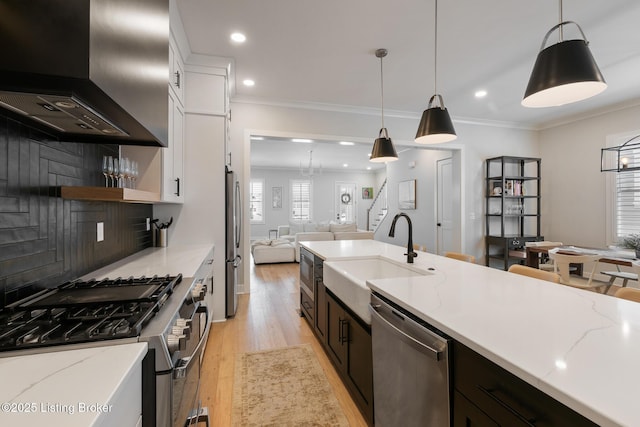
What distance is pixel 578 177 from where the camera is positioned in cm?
511

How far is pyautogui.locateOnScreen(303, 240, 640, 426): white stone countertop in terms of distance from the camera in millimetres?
615

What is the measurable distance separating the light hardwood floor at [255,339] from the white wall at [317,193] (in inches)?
241

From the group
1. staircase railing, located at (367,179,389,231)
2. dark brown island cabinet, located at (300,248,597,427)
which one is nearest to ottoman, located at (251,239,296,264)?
staircase railing, located at (367,179,389,231)

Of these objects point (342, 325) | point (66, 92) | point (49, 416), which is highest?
point (66, 92)

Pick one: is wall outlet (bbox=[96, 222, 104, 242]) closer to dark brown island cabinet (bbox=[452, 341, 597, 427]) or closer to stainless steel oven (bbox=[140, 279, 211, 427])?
stainless steel oven (bbox=[140, 279, 211, 427])

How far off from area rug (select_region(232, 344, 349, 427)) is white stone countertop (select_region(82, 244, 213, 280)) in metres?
0.93

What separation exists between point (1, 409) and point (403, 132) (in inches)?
207

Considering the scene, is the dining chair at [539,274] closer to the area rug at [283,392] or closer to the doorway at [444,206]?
the area rug at [283,392]

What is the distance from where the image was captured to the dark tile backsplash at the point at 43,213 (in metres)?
1.14

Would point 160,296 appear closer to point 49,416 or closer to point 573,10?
point 49,416

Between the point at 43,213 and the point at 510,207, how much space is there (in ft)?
21.2

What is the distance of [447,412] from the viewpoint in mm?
981

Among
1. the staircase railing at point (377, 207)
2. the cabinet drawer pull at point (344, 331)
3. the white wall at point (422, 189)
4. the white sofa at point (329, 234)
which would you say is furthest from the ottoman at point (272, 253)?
the cabinet drawer pull at point (344, 331)

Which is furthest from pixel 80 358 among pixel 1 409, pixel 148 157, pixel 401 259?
pixel 401 259
